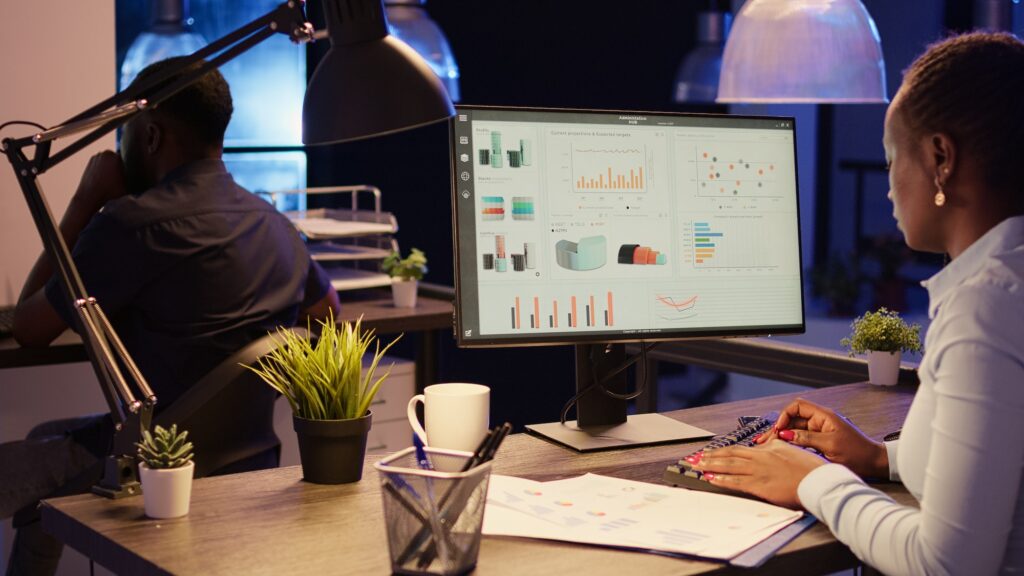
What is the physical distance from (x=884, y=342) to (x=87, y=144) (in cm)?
151

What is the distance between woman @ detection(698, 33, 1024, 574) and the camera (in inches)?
47.6

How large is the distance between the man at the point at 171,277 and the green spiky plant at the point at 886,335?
1198 millimetres

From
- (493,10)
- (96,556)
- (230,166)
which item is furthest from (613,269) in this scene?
(493,10)

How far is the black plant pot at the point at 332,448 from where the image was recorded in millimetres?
1593

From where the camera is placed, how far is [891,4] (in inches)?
262

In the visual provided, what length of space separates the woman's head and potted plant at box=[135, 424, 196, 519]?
36.4 inches

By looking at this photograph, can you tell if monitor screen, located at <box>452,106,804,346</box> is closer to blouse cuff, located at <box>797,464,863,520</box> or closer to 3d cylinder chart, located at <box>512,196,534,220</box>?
3d cylinder chart, located at <box>512,196,534,220</box>

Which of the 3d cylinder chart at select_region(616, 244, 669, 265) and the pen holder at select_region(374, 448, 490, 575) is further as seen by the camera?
the 3d cylinder chart at select_region(616, 244, 669, 265)

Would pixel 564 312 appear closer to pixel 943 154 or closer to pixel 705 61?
pixel 943 154

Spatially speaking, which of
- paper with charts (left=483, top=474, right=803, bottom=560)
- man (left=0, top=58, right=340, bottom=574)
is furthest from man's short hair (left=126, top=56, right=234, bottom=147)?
paper with charts (left=483, top=474, right=803, bottom=560)

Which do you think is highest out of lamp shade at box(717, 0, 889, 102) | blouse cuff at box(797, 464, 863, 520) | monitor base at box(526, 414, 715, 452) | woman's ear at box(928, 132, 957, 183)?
lamp shade at box(717, 0, 889, 102)

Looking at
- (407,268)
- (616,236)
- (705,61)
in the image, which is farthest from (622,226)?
(705,61)

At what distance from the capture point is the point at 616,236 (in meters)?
1.87

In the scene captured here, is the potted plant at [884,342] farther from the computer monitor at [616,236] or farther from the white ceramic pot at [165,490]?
the white ceramic pot at [165,490]
